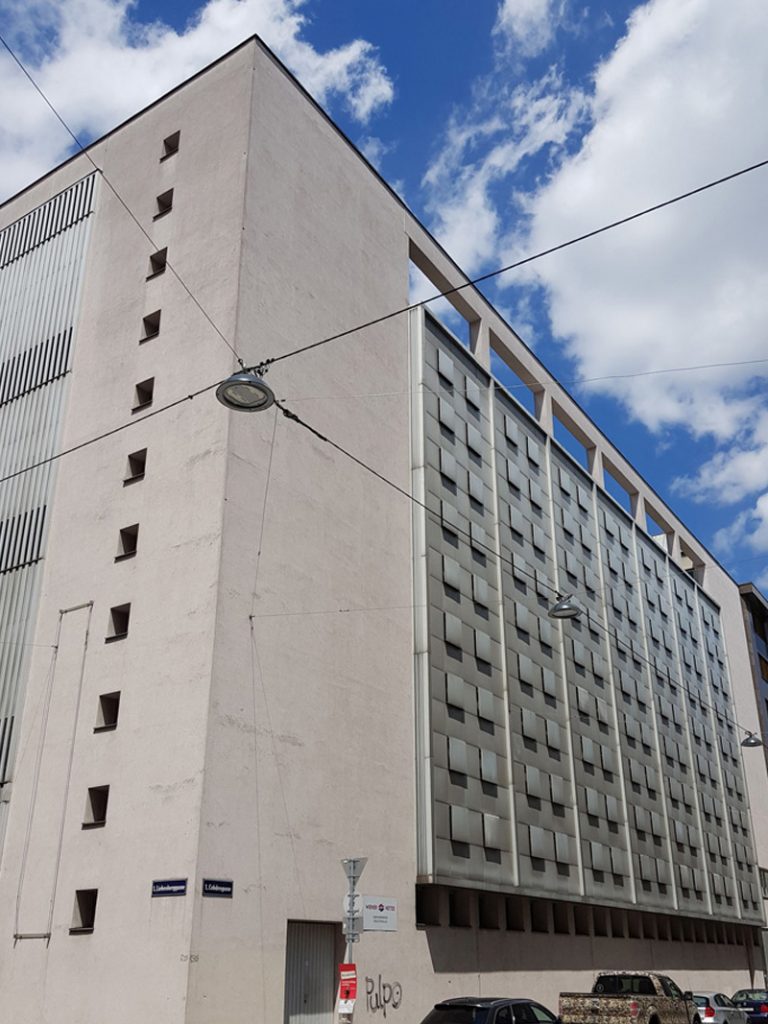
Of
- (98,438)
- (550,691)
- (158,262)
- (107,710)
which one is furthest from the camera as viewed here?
(550,691)

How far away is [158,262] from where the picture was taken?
2786 centimetres

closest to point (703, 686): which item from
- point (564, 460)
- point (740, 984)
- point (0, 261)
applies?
point (740, 984)

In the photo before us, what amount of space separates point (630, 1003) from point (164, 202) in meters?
24.2

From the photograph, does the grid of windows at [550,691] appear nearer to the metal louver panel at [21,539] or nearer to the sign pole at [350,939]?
the sign pole at [350,939]

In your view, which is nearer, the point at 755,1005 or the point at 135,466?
the point at 135,466

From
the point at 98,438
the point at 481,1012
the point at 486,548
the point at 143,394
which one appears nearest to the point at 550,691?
the point at 486,548

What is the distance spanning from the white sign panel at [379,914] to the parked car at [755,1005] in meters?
15.6

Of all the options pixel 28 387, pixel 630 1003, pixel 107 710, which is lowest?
pixel 630 1003

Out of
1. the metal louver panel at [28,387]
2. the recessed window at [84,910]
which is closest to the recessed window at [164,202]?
the metal louver panel at [28,387]

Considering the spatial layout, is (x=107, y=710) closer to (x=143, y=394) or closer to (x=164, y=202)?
(x=143, y=394)

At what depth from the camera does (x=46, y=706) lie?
77.5 feet

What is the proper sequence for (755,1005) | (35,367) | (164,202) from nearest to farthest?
1. (164,202)
2. (35,367)
3. (755,1005)

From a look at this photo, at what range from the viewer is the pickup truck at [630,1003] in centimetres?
2286

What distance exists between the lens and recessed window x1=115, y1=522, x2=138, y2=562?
24281mm
